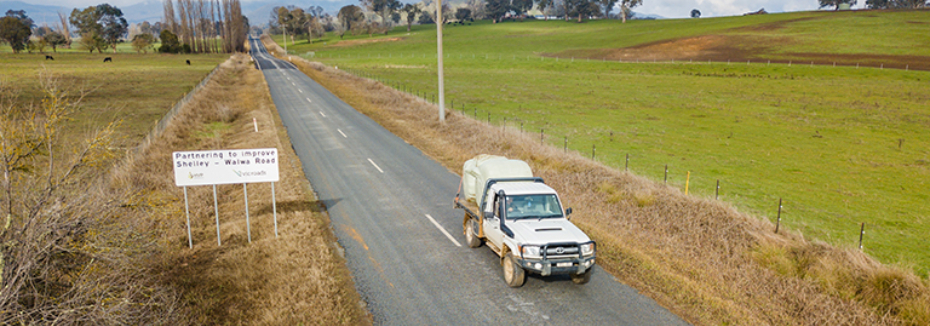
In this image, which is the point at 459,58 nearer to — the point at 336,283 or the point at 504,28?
the point at 504,28

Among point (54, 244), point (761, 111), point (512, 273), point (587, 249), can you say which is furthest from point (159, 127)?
point (761, 111)

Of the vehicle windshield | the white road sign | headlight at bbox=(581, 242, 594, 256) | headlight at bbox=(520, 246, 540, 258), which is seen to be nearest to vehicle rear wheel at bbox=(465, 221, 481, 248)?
the vehicle windshield

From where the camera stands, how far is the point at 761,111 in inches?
1588

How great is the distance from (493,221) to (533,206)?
3.31ft

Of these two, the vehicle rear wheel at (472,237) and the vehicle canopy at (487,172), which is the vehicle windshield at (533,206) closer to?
the vehicle canopy at (487,172)

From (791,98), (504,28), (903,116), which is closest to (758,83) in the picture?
(791,98)

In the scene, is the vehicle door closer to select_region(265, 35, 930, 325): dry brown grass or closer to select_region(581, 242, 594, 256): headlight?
select_region(581, 242, 594, 256): headlight

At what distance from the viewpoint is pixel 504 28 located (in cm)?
17975

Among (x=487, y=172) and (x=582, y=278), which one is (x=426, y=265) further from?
(x=582, y=278)

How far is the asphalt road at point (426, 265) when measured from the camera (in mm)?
9859

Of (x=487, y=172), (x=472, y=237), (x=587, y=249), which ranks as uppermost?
(x=487, y=172)

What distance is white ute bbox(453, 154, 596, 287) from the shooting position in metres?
10.1

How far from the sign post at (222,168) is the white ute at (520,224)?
525 cm

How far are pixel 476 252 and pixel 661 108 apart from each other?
35.1m
